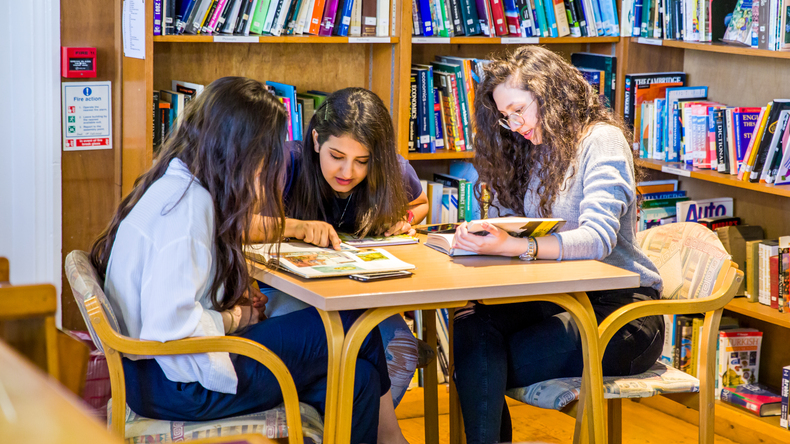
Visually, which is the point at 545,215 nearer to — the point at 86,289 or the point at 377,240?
the point at 377,240

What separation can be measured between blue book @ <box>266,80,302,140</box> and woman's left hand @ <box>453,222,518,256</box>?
97 cm

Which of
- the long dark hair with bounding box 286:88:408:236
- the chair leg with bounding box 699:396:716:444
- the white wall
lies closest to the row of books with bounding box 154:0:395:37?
the white wall

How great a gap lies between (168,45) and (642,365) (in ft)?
5.72

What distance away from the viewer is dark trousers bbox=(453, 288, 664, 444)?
1.80 meters

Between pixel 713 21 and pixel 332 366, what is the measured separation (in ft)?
6.45

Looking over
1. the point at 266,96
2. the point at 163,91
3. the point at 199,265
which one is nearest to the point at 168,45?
the point at 163,91

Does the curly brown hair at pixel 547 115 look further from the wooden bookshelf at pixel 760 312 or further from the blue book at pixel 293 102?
the wooden bookshelf at pixel 760 312

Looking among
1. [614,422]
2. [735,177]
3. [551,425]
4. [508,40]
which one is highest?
[508,40]

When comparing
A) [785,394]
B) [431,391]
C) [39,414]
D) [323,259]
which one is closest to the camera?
[39,414]

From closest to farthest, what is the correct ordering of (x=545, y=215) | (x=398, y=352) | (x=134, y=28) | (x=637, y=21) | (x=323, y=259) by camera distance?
(x=323, y=259), (x=398, y=352), (x=545, y=215), (x=134, y=28), (x=637, y=21)

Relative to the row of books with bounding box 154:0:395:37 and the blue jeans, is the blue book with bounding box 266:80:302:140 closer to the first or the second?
the row of books with bounding box 154:0:395:37

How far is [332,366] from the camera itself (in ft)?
5.03

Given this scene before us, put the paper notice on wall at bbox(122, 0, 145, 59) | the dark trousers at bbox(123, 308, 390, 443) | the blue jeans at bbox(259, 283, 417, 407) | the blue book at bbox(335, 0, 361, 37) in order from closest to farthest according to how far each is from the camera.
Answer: the dark trousers at bbox(123, 308, 390, 443), the blue jeans at bbox(259, 283, 417, 407), the paper notice on wall at bbox(122, 0, 145, 59), the blue book at bbox(335, 0, 361, 37)

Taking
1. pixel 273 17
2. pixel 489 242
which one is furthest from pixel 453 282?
pixel 273 17
